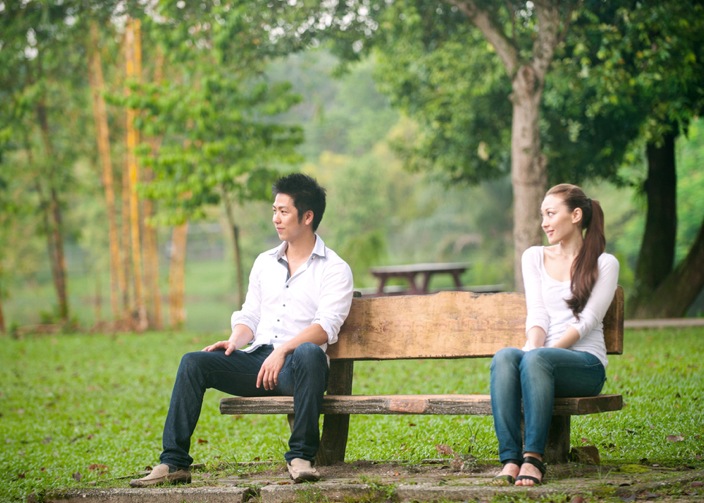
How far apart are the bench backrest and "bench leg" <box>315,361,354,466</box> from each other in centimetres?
11

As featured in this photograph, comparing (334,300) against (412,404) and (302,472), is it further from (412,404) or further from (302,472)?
(302,472)

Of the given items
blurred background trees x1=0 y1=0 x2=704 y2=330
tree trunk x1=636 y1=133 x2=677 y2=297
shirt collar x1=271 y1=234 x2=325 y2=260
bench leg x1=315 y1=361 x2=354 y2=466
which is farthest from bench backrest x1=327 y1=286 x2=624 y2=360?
tree trunk x1=636 y1=133 x2=677 y2=297

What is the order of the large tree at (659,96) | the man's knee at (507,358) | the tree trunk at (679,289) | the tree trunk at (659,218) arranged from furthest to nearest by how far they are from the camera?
the tree trunk at (659,218), the tree trunk at (679,289), the large tree at (659,96), the man's knee at (507,358)

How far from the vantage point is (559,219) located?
4.76 metres

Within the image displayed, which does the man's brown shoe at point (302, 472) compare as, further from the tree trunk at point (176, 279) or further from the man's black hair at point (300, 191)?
A: the tree trunk at point (176, 279)

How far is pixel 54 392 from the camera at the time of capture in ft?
36.2

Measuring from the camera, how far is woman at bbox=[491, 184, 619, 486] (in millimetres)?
4324

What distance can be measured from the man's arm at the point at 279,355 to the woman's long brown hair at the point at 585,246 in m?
1.23

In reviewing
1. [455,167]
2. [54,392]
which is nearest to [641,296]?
[455,167]

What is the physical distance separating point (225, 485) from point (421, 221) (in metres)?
41.9

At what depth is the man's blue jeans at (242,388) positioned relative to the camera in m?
4.66

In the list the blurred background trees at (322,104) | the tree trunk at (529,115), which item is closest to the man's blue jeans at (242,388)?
the tree trunk at (529,115)

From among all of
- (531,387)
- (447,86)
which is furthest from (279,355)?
(447,86)

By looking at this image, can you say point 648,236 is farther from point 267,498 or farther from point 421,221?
point 421,221
